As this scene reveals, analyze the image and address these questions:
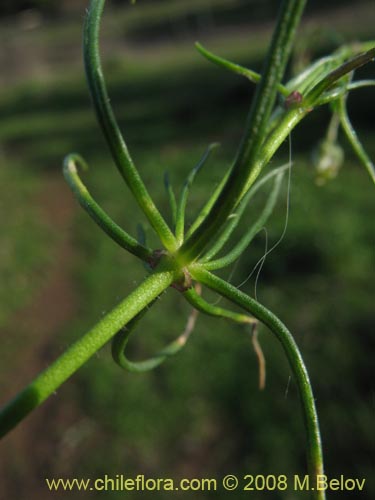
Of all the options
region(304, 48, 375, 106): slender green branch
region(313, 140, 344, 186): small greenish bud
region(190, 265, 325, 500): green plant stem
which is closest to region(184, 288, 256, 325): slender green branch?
region(190, 265, 325, 500): green plant stem

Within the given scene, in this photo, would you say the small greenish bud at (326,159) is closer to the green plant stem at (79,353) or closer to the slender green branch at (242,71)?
the slender green branch at (242,71)

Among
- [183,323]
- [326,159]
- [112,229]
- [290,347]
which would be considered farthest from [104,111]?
[183,323]

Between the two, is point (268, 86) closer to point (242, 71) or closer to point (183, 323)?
point (242, 71)

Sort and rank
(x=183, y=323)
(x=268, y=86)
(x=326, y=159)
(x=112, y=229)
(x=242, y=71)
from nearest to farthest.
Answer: (x=268, y=86)
(x=112, y=229)
(x=242, y=71)
(x=326, y=159)
(x=183, y=323)

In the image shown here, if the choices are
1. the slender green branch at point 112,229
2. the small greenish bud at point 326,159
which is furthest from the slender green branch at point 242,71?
the small greenish bud at point 326,159

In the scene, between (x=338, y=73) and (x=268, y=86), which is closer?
(x=268, y=86)

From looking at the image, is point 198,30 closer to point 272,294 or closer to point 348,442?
point 272,294

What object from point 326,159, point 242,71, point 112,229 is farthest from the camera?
point 326,159

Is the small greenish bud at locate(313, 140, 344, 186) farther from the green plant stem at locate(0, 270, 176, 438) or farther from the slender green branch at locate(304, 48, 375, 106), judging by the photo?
the green plant stem at locate(0, 270, 176, 438)
